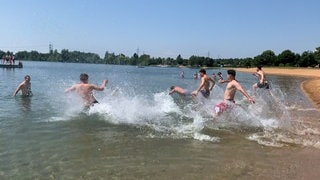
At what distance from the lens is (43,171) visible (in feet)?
26.9

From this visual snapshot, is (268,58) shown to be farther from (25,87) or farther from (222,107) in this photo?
(222,107)

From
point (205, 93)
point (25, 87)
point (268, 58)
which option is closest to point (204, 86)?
point (205, 93)

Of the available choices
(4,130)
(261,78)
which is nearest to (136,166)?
(4,130)

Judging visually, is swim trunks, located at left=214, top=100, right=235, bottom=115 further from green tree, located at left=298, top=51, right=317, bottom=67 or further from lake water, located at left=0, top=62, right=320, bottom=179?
green tree, located at left=298, top=51, right=317, bottom=67

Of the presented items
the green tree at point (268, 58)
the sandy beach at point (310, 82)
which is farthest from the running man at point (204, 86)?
the green tree at point (268, 58)

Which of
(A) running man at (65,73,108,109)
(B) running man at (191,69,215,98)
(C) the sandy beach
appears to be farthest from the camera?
(C) the sandy beach

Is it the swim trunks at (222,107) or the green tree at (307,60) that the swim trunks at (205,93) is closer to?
the swim trunks at (222,107)

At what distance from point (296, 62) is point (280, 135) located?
155 m

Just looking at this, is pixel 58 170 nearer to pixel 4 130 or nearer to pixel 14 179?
pixel 14 179

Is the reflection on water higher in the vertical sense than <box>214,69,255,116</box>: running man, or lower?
lower

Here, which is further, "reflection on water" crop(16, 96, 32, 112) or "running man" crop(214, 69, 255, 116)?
"reflection on water" crop(16, 96, 32, 112)

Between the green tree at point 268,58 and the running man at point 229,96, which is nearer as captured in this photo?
the running man at point 229,96

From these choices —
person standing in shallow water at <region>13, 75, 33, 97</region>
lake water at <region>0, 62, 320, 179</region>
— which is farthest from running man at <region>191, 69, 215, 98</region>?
person standing in shallow water at <region>13, 75, 33, 97</region>

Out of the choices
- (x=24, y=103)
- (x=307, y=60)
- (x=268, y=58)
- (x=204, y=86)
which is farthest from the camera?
(x=268, y=58)
